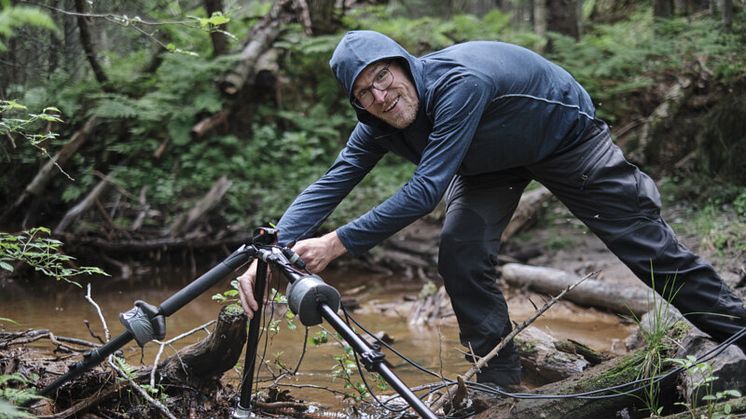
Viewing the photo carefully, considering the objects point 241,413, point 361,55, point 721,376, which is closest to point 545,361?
point 721,376

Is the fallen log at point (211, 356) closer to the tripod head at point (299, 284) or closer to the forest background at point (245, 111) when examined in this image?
the tripod head at point (299, 284)

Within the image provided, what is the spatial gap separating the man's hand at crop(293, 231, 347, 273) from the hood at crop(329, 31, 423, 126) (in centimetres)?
67

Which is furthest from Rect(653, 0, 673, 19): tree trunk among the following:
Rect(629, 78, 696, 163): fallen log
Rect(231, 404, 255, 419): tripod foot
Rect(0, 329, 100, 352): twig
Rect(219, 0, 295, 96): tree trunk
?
Rect(0, 329, 100, 352): twig

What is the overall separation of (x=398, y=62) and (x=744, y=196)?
18.3 ft

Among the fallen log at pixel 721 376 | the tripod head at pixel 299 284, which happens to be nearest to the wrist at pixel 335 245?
the tripod head at pixel 299 284

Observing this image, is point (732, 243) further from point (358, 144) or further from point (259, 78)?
point (259, 78)

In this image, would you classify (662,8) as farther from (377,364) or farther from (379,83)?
(377,364)

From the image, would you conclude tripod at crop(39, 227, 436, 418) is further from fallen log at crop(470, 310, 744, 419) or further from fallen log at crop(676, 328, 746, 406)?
fallen log at crop(676, 328, 746, 406)

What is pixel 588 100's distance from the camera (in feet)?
11.2

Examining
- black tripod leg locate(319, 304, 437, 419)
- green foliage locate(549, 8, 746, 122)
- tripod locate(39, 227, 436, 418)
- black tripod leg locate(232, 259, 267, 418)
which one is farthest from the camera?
green foliage locate(549, 8, 746, 122)

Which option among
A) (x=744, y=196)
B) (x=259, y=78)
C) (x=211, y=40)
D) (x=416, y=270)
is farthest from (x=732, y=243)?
(x=211, y=40)

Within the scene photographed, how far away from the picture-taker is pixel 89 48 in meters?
8.44

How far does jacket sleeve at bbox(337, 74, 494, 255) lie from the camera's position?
274 centimetres

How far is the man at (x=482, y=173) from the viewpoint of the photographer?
279 cm
